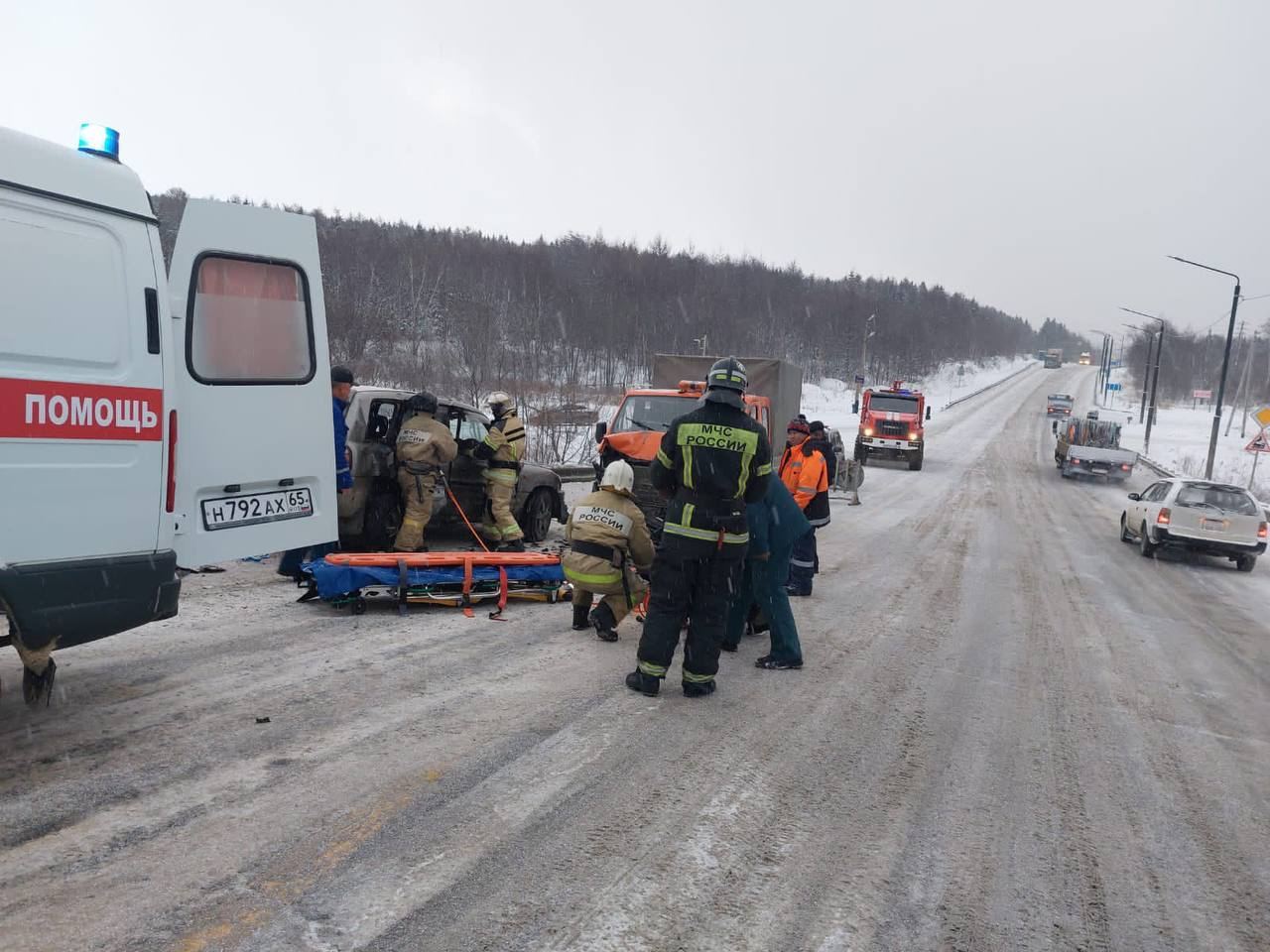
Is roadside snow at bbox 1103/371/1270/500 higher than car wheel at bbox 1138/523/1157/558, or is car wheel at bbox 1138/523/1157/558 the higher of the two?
roadside snow at bbox 1103/371/1270/500

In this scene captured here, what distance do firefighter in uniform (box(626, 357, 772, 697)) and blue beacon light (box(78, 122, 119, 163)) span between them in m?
3.12

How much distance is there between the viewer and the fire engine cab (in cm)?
2797

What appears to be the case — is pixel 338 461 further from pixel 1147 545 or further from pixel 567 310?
pixel 567 310

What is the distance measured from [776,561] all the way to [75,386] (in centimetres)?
422

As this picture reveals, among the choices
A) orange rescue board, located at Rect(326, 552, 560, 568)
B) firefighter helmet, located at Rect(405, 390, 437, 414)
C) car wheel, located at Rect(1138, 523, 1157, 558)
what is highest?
firefighter helmet, located at Rect(405, 390, 437, 414)

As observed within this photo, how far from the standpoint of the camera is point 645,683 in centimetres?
536

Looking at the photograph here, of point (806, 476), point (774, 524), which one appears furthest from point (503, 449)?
point (774, 524)

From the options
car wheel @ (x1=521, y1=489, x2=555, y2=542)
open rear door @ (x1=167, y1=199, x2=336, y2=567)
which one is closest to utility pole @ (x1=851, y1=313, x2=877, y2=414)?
car wheel @ (x1=521, y1=489, x2=555, y2=542)

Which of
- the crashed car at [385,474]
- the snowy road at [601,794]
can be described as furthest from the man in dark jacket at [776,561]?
the crashed car at [385,474]

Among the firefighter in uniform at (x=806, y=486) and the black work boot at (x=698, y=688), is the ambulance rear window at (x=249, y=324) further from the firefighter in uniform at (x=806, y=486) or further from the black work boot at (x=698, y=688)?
the firefighter in uniform at (x=806, y=486)

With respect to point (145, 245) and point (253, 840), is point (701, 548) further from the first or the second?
point (145, 245)

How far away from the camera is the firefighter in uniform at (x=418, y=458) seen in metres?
7.98

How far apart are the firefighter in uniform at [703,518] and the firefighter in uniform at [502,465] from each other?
377 cm

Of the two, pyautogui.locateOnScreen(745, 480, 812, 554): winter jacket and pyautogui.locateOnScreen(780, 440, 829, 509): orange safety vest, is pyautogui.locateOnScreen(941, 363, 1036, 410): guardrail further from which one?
pyautogui.locateOnScreen(745, 480, 812, 554): winter jacket
